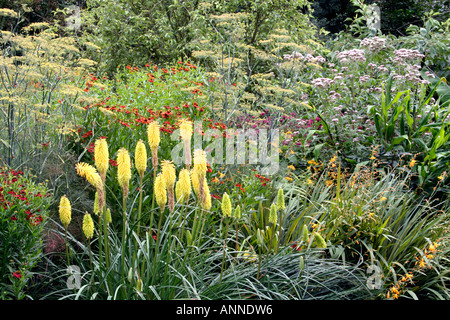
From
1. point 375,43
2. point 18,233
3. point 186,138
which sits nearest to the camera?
point 186,138

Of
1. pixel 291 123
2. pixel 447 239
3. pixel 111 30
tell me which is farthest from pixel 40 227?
pixel 111 30

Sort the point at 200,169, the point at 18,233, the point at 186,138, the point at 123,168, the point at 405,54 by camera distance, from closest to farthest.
Result: the point at 123,168, the point at 200,169, the point at 186,138, the point at 18,233, the point at 405,54

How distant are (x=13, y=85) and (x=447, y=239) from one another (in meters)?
3.88

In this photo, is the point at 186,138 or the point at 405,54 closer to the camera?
the point at 186,138

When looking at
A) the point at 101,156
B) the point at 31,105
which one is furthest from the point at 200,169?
the point at 31,105

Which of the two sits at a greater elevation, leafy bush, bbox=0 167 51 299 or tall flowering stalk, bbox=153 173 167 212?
tall flowering stalk, bbox=153 173 167 212

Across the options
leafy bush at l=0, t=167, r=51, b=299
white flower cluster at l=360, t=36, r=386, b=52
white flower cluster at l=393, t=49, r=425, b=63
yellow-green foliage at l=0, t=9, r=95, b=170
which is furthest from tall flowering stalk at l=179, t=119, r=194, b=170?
white flower cluster at l=360, t=36, r=386, b=52

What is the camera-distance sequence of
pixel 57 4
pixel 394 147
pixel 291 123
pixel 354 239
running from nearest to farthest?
1. pixel 354 239
2. pixel 394 147
3. pixel 291 123
4. pixel 57 4

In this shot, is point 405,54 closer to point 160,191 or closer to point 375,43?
point 375,43

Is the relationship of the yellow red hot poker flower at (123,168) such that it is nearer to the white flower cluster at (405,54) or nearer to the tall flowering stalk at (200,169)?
the tall flowering stalk at (200,169)

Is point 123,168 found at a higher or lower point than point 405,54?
lower

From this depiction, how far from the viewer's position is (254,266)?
289 cm

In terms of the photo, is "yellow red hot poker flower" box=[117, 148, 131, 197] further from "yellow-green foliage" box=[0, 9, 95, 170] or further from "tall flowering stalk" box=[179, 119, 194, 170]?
"yellow-green foliage" box=[0, 9, 95, 170]
